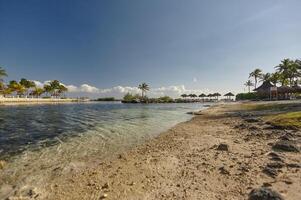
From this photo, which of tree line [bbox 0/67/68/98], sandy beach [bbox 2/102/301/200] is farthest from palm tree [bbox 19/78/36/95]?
sandy beach [bbox 2/102/301/200]

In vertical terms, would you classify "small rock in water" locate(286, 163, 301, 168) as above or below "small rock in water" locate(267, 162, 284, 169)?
above

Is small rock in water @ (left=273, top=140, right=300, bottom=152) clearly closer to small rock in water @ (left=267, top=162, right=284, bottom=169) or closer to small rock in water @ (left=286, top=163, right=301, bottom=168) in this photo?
small rock in water @ (left=286, top=163, right=301, bottom=168)

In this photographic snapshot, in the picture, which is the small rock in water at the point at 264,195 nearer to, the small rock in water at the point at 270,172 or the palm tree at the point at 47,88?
the small rock in water at the point at 270,172

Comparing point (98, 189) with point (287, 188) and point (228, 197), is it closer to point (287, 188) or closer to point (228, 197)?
point (228, 197)

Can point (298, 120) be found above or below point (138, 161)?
above

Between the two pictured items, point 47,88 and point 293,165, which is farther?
point 47,88

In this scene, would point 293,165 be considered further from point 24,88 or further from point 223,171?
point 24,88

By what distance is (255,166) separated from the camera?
6754 millimetres

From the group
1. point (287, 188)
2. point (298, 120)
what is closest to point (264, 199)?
point (287, 188)

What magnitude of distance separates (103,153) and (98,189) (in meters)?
4.73

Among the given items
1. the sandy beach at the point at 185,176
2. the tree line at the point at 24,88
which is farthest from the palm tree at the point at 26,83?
the sandy beach at the point at 185,176

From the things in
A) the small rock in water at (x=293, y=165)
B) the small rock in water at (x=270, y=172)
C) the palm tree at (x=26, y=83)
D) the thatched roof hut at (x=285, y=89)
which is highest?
the palm tree at (x=26, y=83)

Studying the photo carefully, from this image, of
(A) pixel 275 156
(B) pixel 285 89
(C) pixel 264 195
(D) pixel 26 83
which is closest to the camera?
(C) pixel 264 195

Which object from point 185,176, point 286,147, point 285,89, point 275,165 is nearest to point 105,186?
point 185,176
